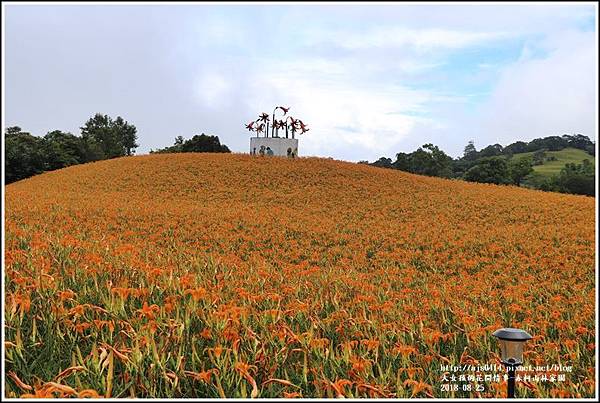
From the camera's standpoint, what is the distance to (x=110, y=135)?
39.9 m

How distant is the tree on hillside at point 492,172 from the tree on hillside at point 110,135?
26.0 meters

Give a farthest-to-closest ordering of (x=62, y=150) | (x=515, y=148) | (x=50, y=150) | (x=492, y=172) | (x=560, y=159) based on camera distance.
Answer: (x=515, y=148) < (x=560, y=159) < (x=492, y=172) < (x=62, y=150) < (x=50, y=150)

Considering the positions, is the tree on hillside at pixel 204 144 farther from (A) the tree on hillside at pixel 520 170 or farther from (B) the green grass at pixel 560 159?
(B) the green grass at pixel 560 159

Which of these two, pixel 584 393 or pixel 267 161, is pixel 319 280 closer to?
pixel 584 393

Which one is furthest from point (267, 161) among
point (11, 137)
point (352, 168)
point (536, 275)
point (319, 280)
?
point (319, 280)

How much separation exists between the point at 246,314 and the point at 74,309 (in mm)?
880

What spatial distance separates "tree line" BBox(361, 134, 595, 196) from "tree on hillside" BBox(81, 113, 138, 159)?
19.7 meters

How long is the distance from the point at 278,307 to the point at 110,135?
132 ft

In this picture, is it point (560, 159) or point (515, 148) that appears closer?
point (560, 159)

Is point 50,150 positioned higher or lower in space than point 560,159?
lower

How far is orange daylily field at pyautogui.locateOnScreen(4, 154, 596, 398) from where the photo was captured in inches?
88.4

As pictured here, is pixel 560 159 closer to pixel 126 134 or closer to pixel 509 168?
pixel 509 168

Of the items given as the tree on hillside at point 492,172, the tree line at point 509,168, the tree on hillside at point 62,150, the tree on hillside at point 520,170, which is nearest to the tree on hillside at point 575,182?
the tree line at point 509,168

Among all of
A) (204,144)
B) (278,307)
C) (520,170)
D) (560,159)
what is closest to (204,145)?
(204,144)
